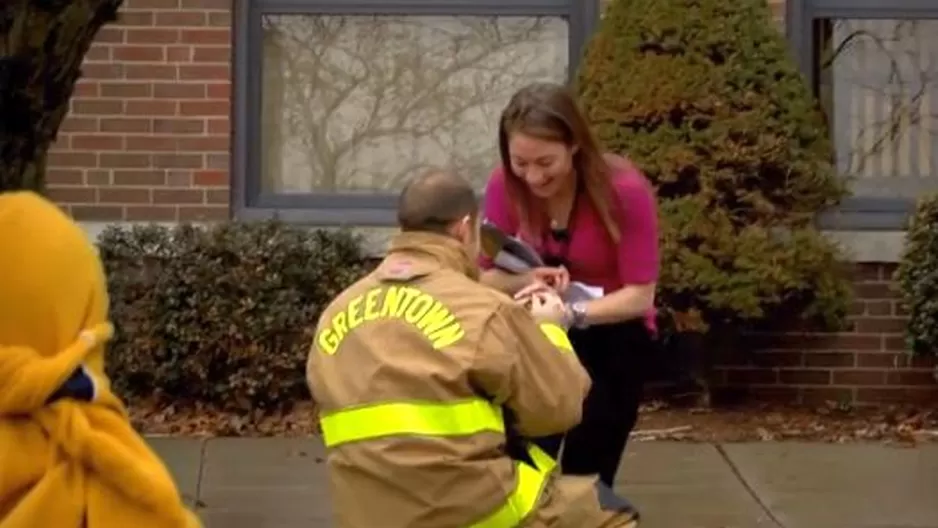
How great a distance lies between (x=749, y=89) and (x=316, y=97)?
2167 millimetres

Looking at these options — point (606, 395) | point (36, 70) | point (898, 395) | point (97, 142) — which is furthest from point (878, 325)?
point (36, 70)

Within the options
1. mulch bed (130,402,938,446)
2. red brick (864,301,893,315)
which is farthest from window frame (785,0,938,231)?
mulch bed (130,402,938,446)

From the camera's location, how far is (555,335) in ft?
14.6

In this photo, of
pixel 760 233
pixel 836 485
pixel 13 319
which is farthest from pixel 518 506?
pixel 760 233

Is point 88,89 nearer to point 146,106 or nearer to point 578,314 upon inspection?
point 146,106

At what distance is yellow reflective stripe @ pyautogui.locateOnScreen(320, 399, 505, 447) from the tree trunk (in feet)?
2.75

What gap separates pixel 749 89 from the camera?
8.84m

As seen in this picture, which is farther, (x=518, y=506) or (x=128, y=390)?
(x=128, y=390)

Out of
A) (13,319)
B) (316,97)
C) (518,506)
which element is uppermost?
(316,97)

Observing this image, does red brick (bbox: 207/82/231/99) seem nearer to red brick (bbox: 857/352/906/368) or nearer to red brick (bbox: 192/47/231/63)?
red brick (bbox: 192/47/231/63)

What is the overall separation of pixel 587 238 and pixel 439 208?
1119mm

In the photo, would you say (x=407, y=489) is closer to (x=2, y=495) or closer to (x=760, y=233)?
(x=2, y=495)

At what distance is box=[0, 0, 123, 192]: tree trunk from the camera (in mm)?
3857

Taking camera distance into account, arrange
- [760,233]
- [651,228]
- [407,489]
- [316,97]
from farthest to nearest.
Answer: [316,97]
[760,233]
[651,228]
[407,489]
